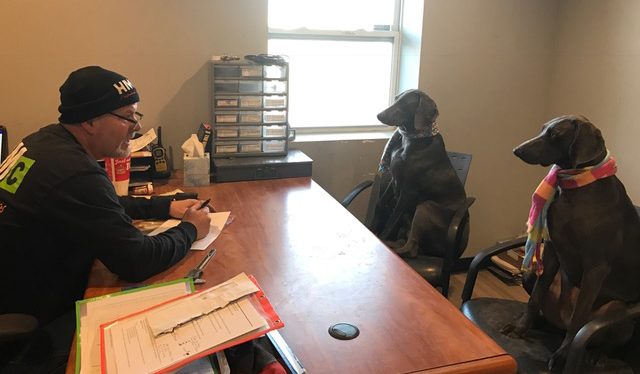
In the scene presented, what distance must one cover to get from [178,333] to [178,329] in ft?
0.05

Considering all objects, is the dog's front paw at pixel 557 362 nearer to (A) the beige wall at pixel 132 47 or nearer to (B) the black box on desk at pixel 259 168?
(B) the black box on desk at pixel 259 168

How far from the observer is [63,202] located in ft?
4.25

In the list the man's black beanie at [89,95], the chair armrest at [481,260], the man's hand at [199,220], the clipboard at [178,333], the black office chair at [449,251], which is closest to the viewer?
the clipboard at [178,333]

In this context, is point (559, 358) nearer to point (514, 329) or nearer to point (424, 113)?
point (514, 329)

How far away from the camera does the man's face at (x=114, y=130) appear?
148 centimetres

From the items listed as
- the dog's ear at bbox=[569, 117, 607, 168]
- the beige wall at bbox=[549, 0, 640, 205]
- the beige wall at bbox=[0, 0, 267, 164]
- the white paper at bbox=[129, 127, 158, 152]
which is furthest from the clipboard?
the beige wall at bbox=[549, 0, 640, 205]

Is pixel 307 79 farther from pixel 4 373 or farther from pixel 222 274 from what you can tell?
pixel 4 373

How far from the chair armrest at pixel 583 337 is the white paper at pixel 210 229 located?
1.13 metres

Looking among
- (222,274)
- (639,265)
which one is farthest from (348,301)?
(639,265)

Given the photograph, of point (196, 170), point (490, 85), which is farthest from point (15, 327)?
point (490, 85)

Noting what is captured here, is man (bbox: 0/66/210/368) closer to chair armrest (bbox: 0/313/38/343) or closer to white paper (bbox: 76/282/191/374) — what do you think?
white paper (bbox: 76/282/191/374)

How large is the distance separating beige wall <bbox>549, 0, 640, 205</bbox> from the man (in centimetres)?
240

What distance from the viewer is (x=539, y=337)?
5.69 feet

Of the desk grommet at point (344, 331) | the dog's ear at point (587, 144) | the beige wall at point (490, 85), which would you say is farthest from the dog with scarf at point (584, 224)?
the beige wall at point (490, 85)
